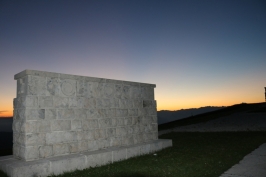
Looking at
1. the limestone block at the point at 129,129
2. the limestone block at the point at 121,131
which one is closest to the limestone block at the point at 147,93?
the limestone block at the point at 129,129

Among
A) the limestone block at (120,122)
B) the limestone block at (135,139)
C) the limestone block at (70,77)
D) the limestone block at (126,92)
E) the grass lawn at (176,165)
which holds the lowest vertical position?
the grass lawn at (176,165)

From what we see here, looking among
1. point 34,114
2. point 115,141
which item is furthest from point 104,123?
point 34,114

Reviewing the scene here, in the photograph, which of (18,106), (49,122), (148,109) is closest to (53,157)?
(49,122)

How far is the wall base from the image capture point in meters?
5.20

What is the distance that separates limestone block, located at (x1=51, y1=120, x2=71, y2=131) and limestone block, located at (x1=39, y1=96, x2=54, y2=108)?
49 cm

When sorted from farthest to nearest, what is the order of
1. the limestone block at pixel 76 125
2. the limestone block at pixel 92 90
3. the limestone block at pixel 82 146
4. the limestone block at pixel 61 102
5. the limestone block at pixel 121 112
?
the limestone block at pixel 121 112
the limestone block at pixel 92 90
the limestone block at pixel 82 146
the limestone block at pixel 76 125
the limestone block at pixel 61 102

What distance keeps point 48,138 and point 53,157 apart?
0.57 metres

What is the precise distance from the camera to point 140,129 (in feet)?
28.4

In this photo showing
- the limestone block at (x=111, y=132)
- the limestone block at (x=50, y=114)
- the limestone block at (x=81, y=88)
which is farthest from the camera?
the limestone block at (x=111, y=132)

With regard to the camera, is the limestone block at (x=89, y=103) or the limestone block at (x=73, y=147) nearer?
the limestone block at (x=73, y=147)

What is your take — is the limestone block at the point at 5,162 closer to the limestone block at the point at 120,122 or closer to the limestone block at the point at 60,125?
the limestone block at the point at 60,125

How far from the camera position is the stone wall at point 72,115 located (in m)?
5.72

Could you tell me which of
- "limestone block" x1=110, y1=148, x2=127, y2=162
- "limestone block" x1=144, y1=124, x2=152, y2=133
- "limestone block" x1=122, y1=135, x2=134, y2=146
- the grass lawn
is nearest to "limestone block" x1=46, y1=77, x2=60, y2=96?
the grass lawn

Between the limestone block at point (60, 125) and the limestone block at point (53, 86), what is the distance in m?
0.83
